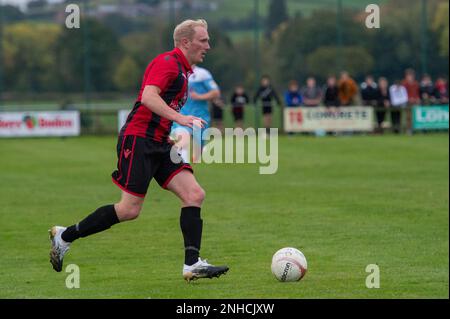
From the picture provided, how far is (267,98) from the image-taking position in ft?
121

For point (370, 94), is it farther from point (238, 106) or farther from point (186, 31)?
point (186, 31)

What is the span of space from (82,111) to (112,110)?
1.25 metres

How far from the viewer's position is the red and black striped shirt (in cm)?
880

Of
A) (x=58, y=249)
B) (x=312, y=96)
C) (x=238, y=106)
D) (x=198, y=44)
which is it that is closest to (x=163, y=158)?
(x=198, y=44)

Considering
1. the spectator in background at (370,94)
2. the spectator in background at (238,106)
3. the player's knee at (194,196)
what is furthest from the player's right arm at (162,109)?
the spectator in background at (238,106)

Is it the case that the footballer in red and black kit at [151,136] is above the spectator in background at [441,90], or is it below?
above

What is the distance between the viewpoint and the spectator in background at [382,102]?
35312mm

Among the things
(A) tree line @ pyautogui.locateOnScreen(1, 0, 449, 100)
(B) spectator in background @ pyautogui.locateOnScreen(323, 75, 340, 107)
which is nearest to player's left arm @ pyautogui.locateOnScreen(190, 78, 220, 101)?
(B) spectator in background @ pyautogui.locateOnScreen(323, 75, 340, 107)

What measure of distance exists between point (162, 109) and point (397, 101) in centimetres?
2804

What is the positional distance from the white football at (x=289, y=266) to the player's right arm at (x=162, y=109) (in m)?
1.39

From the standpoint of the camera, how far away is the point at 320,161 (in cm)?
2431

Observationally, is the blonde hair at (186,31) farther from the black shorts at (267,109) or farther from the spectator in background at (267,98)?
the black shorts at (267,109)

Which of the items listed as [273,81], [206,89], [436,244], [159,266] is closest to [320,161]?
[206,89]
